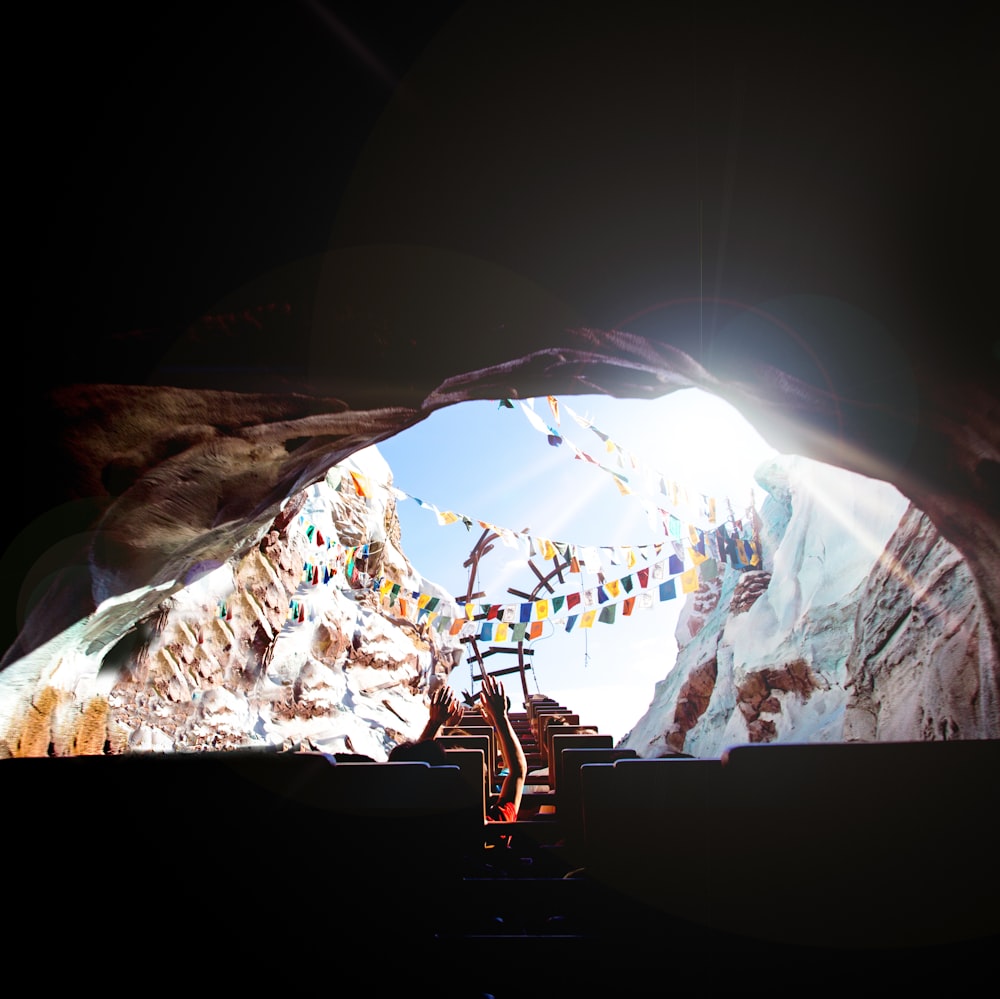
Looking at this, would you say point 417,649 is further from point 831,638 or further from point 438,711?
point 438,711

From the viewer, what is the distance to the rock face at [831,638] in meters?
6.18

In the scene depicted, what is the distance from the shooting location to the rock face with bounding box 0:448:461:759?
7.35 meters

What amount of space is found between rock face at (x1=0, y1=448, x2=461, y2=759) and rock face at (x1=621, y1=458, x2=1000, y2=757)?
314 inches

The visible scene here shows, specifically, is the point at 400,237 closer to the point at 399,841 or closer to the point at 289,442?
the point at 289,442

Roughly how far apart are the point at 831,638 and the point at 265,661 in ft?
45.2

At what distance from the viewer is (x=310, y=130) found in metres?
3.37

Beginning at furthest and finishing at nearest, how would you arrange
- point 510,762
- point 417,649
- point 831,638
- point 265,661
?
point 417,649
point 265,661
point 831,638
point 510,762

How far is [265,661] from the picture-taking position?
667 inches

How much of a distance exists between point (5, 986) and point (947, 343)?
556 cm

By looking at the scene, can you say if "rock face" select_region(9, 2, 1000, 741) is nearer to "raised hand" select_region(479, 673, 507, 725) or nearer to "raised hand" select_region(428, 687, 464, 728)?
"raised hand" select_region(479, 673, 507, 725)

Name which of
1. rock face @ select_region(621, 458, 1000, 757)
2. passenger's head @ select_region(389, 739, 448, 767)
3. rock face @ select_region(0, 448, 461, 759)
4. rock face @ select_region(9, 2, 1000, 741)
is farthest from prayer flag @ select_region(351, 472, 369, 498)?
rock face @ select_region(621, 458, 1000, 757)

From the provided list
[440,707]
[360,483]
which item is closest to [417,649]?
[360,483]

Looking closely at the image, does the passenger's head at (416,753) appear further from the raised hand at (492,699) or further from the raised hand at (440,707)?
the raised hand at (440,707)

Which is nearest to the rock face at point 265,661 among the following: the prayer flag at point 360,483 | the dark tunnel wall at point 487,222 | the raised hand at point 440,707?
the prayer flag at point 360,483
